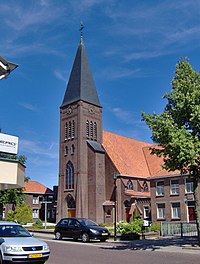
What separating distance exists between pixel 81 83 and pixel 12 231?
38402 millimetres

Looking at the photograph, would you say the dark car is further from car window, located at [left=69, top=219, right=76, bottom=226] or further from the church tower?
the church tower

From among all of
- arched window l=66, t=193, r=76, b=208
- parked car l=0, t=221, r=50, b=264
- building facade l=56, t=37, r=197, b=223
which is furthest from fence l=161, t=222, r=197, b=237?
Answer: arched window l=66, t=193, r=76, b=208

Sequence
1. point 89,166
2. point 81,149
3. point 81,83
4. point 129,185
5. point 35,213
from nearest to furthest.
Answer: point 81,149 → point 89,166 → point 129,185 → point 81,83 → point 35,213

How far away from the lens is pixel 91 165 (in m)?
45.4

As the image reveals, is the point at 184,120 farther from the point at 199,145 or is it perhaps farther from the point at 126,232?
the point at 126,232

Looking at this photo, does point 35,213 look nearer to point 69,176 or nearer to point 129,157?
point 69,176

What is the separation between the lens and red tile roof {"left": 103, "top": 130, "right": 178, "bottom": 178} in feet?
157

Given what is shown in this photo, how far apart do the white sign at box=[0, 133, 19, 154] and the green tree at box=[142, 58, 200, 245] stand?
7.42 m

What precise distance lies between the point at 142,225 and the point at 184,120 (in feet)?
31.1

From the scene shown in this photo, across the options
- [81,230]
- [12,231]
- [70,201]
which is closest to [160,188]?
[70,201]

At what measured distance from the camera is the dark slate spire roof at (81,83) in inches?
1912

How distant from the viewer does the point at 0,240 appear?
1078cm

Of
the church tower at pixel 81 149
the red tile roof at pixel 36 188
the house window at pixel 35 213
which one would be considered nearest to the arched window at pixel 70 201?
the church tower at pixel 81 149

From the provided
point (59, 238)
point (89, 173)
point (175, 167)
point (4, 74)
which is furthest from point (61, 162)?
point (4, 74)
